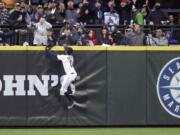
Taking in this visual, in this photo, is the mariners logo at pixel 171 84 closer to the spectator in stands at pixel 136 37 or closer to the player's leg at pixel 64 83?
the spectator in stands at pixel 136 37

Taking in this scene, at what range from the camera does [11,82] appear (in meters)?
17.2

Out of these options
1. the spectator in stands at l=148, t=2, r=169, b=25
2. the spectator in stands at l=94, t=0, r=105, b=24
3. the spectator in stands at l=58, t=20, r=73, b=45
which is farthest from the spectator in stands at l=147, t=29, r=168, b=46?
the spectator in stands at l=94, t=0, r=105, b=24

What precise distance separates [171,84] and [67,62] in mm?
3029

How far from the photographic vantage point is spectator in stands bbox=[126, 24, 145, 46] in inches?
695

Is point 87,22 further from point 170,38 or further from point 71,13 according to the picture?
point 170,38

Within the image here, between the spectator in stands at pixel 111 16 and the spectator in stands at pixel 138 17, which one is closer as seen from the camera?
the spectator in stands at pixel 111 16

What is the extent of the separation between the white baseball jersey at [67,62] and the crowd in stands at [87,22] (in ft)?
1.47

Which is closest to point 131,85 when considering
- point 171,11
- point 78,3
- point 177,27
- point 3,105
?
point 177,27

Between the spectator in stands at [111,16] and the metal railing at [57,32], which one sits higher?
the spectator in stands at [111,16]

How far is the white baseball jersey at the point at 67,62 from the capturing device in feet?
56.3

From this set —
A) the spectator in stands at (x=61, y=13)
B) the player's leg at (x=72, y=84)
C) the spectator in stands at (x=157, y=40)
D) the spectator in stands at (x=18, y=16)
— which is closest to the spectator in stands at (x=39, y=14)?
the spectator in stands at (x=18, y=16)

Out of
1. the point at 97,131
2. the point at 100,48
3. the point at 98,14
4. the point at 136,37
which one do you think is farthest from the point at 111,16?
the point at 97,131

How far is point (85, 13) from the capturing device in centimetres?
1973

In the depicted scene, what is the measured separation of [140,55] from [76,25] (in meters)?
2.11
